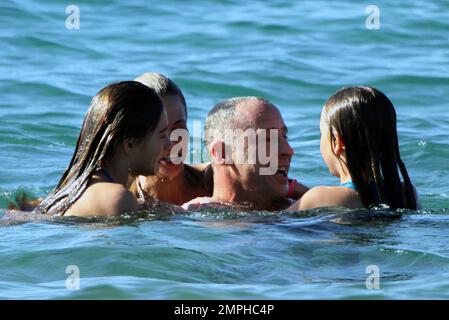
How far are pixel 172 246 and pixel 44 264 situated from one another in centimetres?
65

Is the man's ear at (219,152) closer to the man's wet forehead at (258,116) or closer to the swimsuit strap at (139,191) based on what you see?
the man's wet forehead at (258,116)

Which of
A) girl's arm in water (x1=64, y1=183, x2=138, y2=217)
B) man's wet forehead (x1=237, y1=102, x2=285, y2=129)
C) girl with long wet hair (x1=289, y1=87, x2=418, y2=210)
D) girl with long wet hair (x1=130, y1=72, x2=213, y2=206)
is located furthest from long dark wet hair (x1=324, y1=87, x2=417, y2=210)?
girl's arm in water (x1=64, y1=183, x2=138, y2=217)

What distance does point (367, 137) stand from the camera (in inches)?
243

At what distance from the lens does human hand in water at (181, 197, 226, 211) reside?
6.65m

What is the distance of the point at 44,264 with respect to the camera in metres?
5.63

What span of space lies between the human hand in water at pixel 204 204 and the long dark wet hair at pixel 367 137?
809 mm

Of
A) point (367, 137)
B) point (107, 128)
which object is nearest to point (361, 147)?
point (367, 137)

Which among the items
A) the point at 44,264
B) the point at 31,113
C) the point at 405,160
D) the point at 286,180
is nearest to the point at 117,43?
the point at 31,113

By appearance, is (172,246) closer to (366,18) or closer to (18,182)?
(18,182)

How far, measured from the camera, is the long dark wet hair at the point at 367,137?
20.3 feet

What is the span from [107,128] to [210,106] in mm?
5386

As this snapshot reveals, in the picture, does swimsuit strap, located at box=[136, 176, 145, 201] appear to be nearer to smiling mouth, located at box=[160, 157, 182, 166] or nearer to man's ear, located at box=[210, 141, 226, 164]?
smiling mouth, located at box=[160, 157, 182, 166]

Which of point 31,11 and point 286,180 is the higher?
point 31,11

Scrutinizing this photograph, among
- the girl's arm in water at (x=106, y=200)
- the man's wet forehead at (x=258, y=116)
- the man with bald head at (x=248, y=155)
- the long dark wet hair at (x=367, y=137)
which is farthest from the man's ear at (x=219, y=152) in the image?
the girl's arm in water at (x=106, y=200)
